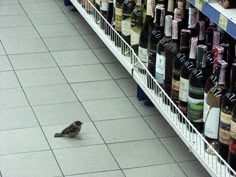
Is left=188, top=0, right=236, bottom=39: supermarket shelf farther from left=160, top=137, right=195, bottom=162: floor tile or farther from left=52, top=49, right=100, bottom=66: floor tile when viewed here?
left=52, top=49, right=100, bottom=66: floor tile

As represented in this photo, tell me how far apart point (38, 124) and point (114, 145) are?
0.45 meters

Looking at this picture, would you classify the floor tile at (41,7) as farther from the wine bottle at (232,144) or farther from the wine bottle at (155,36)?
the wine bottle at (232,144)

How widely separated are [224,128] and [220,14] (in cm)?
42

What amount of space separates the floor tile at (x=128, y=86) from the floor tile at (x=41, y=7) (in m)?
1.48

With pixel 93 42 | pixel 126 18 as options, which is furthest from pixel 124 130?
pixel 93 42

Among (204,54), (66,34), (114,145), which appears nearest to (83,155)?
(114,145)

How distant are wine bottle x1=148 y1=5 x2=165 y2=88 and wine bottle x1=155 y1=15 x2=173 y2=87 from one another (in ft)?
0.32

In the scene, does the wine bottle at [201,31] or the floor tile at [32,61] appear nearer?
→ the wine bottle at [201,31]

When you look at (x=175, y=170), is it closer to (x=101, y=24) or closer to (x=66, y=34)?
(x=101, y=24)

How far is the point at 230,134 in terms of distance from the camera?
228 cm

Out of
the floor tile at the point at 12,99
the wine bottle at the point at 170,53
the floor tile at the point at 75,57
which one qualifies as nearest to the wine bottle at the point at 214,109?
the wine bottle at the point at 170,53

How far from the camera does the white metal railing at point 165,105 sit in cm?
243

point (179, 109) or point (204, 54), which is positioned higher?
point (204, 54)

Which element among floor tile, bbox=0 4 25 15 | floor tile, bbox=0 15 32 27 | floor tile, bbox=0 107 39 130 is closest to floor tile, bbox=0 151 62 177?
floor tile, bbox=0 107 39 130
